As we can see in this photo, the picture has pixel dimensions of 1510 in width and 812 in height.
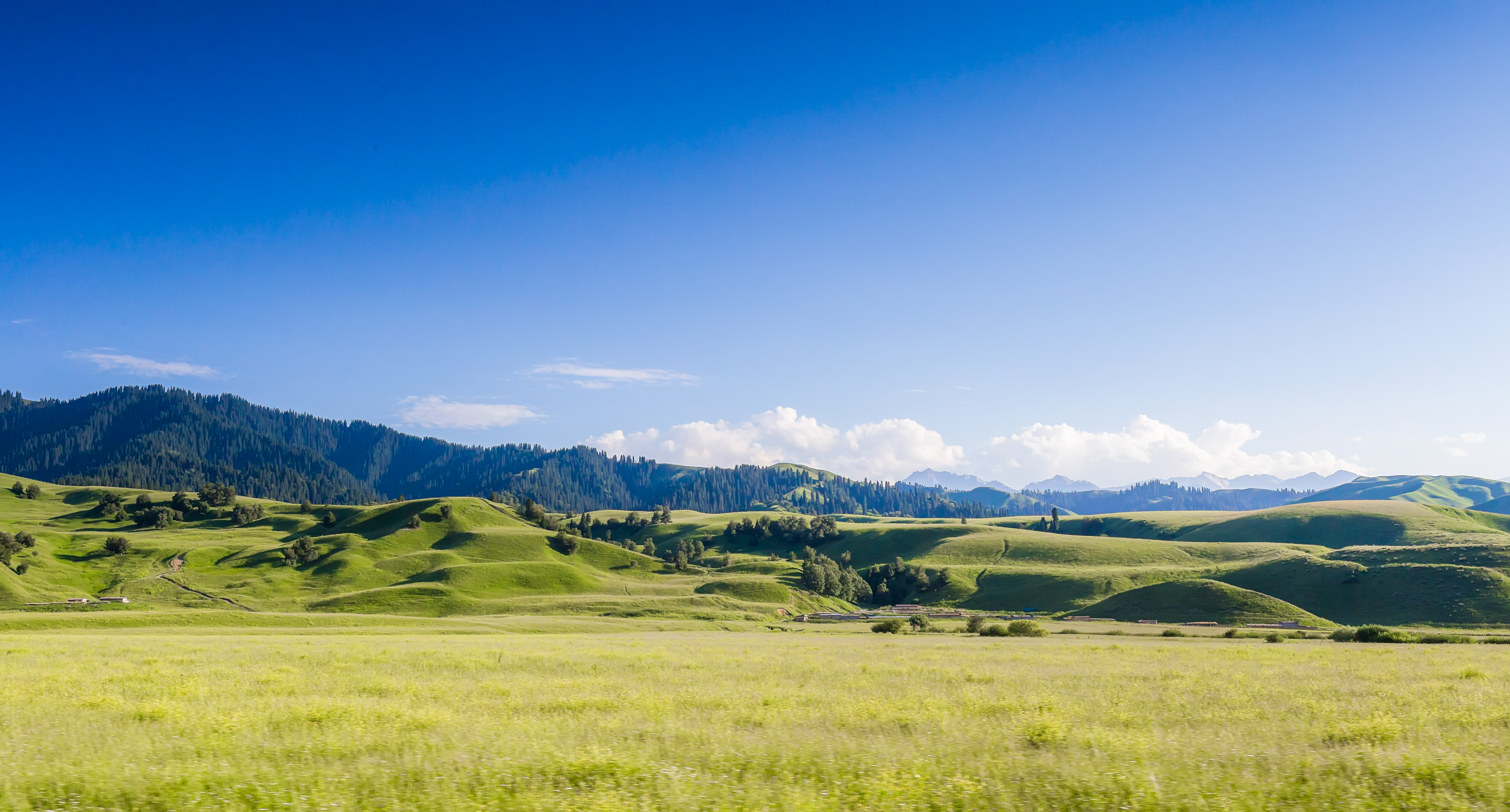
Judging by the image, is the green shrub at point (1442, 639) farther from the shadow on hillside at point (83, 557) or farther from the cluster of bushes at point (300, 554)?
the shadow on hillside at point (83, 557)

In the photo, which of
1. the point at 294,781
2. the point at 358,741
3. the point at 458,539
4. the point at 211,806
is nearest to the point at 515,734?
the point at 358,741

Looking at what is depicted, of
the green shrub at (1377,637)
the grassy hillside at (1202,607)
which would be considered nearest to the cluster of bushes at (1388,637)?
the green shrub at (1377,637)

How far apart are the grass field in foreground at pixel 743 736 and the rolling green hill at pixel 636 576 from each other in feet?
236

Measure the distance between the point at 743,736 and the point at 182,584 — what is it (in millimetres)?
148743

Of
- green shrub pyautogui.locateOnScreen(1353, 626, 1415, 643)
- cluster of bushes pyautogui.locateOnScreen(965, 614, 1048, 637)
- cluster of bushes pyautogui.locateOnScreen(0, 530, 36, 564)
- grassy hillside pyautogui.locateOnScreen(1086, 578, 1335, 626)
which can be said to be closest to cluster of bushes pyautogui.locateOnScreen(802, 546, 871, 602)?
grassy hillside pyautogui.locateOnScreen(1086, 578, 1335, 626)

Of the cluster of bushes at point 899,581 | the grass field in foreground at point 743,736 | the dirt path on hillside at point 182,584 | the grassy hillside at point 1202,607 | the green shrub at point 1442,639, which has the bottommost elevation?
the cluster of bushes at point 899,581

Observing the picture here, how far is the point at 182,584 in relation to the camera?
126062 millimetres

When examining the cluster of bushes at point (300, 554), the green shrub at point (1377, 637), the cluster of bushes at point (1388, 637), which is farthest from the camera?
the cluster of bushes at point (300, 554)

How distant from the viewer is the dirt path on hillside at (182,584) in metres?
115

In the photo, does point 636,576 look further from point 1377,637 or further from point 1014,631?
point 1377,637

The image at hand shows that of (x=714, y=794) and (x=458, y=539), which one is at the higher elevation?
(x=714, y=794)

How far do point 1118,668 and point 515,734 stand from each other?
26103mm

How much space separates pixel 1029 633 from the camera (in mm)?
68250

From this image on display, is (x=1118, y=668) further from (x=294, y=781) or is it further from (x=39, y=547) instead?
(x=39, y=547)
